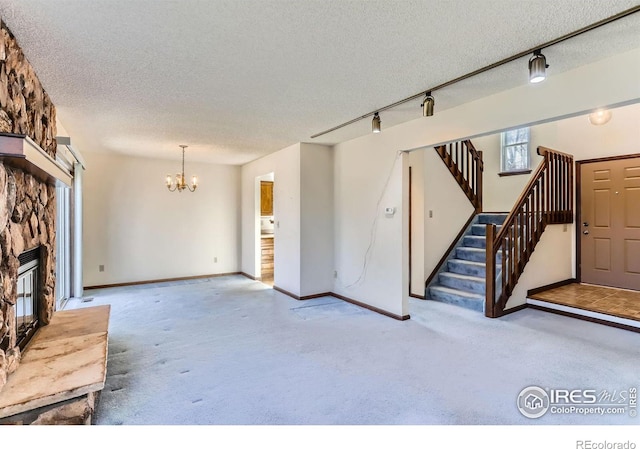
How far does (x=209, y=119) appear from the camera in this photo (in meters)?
3.78

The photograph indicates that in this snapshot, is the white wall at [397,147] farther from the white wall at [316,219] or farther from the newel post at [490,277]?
the newel post at [490,277]

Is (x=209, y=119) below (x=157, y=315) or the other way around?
the other way around

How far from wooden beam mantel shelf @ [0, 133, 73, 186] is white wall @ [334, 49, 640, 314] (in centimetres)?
336

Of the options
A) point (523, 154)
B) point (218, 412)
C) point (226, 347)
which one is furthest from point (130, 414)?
point (523, 154)

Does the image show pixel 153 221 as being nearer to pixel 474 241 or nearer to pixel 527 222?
pixel 474 241

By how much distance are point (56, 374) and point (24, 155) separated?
1225mm

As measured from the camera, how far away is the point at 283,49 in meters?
2.23

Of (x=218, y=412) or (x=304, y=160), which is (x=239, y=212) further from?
(x=218, y=412)

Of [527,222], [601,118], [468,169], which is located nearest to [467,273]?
[527,222]

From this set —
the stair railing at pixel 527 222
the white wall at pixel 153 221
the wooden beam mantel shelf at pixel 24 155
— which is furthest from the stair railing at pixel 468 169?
the wooden beam mantel shelf at pixel 24 155

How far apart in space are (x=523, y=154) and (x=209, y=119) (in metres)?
5.63

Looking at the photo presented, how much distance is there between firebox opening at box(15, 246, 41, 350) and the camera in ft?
7.48

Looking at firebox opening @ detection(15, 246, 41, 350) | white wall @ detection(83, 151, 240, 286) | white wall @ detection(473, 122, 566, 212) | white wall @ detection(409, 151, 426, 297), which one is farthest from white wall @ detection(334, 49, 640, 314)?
firebox opening @ detection(15, 246, 41, 350)

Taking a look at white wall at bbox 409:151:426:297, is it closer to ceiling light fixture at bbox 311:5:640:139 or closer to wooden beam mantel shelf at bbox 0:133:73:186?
ceiling light fixture at bbox 311:5:640:139
